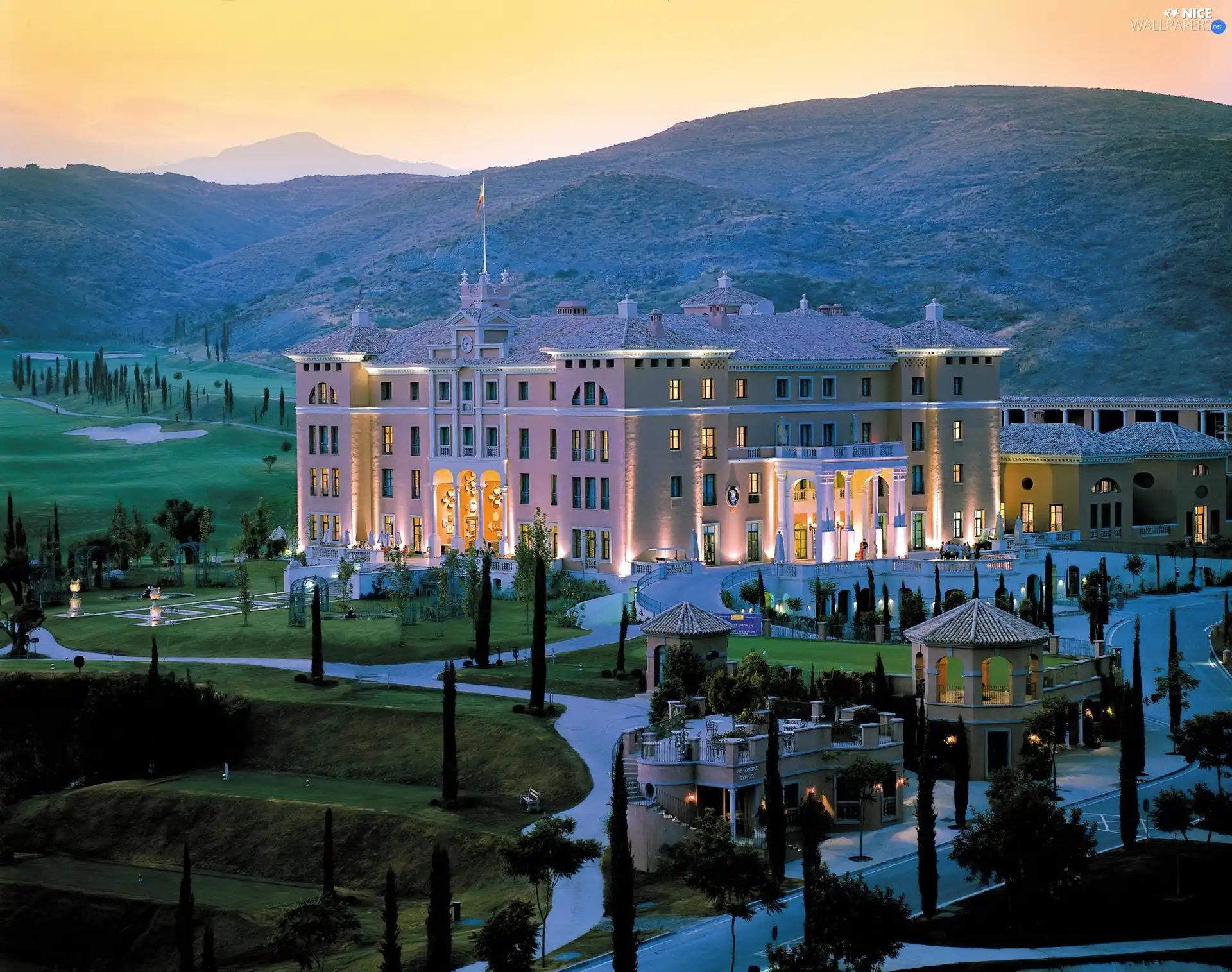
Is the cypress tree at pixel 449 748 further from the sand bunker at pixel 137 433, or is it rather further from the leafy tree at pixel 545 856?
the sand bunker at pixel 137 433

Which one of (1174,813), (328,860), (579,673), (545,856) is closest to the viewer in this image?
(545,856)

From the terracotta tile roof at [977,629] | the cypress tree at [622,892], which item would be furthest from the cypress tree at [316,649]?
the cypress tree at [622,892]

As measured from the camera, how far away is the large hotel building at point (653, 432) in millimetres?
88812

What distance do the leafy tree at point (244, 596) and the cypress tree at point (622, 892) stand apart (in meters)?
40.5

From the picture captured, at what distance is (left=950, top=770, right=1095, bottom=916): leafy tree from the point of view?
43750 mm

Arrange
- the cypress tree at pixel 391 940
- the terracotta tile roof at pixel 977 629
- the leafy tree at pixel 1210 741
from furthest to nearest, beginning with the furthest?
the terracotta tile roof at pixel 977 629 < the leafy tree at pixel 1210 741 < the cypress tree at pixel 391 940

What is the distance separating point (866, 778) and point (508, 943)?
48.2 ft

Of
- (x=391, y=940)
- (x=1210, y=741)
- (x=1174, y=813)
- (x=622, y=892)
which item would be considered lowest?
(x=391, y=940)

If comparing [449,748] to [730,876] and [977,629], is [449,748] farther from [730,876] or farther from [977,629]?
[977,629]

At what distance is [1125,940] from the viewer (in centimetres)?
4397

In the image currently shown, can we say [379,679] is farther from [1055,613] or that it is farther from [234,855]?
[1055,613]

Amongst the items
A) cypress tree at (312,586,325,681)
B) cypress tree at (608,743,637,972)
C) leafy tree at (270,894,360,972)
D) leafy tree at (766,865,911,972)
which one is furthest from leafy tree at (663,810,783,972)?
cypress tree at (312,586,325,681)

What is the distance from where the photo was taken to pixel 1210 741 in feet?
175

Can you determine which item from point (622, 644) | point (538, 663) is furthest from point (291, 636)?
point (538, 663)
